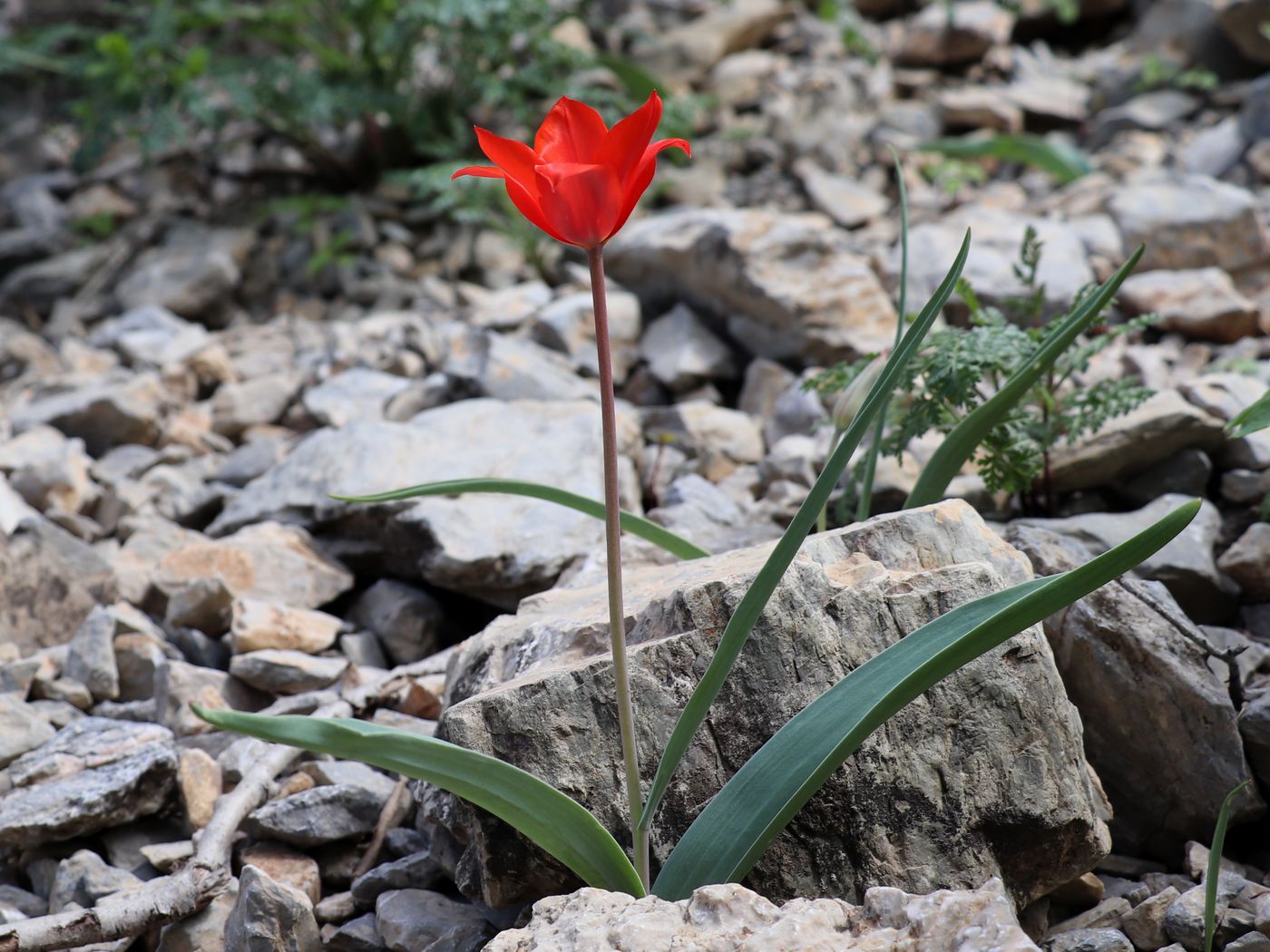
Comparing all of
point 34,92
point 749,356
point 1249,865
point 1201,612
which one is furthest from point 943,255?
point 34,92

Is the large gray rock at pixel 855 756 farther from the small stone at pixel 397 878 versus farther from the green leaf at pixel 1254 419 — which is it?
the green leaf at pixel 1254 419

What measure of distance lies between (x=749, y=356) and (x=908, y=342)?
7.37 feet

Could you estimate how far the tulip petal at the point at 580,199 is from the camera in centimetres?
111

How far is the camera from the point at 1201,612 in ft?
6.68

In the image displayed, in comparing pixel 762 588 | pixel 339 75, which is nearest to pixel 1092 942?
pixel 762 588

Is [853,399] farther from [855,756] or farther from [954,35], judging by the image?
[954,35]

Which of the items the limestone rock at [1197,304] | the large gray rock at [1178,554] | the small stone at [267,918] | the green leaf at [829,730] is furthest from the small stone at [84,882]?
the limestone rock at [1197,304]

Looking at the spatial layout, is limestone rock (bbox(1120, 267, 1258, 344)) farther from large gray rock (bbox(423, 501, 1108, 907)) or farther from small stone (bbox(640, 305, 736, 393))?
large gray rock (bbox(423, 501, 1108, 907))

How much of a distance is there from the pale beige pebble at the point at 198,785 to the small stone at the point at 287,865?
0.36 feet

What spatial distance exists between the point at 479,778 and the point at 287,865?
0.70 m

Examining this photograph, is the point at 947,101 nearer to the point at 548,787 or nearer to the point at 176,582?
the point at 176,582

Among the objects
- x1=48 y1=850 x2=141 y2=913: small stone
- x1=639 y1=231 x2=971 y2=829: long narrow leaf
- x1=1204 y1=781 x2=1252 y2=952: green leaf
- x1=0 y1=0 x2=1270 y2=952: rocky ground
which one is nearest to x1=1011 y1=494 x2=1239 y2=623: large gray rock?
x1=0 y1=0 x2=1270 y2=952: rocky ground

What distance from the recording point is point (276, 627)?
7.54 feet

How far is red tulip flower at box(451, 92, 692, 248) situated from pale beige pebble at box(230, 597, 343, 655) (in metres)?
1.41
